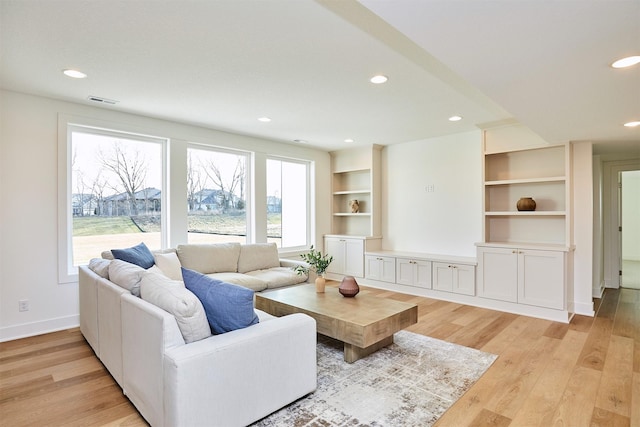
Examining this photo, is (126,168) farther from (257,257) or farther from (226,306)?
(226,306)

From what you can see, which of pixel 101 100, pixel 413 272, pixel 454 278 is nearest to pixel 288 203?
pixel 413 272

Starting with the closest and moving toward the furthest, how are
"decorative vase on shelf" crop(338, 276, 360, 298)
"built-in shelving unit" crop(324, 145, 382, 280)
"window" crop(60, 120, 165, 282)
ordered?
"decorative vase on shelf" crop(338, 276, 360, 298)
"window" crop(60, 120, 165, 282)
"built-in shelving unit" crop(324, 145, 382, 280)

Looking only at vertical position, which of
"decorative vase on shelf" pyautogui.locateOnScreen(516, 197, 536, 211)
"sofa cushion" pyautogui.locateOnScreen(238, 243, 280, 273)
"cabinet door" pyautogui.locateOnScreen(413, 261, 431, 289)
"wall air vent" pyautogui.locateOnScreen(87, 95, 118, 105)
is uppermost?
"wall air vent" pyautogui.locateOnScreen(87, 95, 118, 105)

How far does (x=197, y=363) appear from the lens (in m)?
1.73

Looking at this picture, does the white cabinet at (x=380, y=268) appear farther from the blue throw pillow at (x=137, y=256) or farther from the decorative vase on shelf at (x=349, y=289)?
the blue throw pillow at (x=137, y=256)

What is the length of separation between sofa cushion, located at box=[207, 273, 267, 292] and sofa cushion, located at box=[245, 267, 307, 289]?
3.1 inches

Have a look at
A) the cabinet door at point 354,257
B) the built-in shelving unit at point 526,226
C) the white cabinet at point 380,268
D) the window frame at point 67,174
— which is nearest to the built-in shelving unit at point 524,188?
the built-in shelving unit at point 526,226

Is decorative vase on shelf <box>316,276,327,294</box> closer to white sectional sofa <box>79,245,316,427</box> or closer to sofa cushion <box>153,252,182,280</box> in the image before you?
white sectional sofa <box>79,245,316,427</box>

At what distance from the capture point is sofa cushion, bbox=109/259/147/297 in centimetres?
239

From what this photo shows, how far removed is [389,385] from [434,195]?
3781 mm

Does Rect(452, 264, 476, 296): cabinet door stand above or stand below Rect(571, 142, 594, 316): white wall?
below

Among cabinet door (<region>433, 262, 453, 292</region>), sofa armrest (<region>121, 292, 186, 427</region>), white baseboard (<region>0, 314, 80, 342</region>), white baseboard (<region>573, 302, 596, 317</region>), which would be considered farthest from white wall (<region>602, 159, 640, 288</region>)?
white baseboard (<region>0, 314, 80, 342</region>)

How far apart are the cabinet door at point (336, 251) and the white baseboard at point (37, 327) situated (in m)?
4.04

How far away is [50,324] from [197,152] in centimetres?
276
